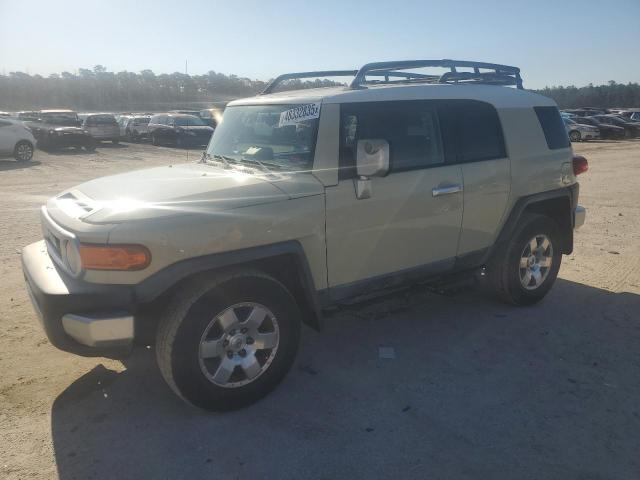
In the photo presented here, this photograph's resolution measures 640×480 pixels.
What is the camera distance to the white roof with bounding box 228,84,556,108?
3.73 metres

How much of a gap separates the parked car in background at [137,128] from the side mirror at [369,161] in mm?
26543

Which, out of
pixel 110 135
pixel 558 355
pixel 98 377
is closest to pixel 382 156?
pixel 558 355

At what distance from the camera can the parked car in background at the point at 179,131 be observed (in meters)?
25.1

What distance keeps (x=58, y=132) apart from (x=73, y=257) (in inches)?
870

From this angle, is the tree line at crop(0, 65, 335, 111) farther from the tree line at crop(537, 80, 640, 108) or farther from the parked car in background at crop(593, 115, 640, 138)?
the tree line at crop(537, 80, 640, 108)

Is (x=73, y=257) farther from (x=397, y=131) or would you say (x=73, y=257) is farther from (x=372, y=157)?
(x=397, y=131)

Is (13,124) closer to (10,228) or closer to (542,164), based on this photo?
(10,228)

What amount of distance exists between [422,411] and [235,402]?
3.78 ft

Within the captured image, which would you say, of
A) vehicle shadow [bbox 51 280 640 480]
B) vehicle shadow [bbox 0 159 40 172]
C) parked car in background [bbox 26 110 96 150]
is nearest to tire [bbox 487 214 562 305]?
vehicle shadow [bbox 51 280 640 480]

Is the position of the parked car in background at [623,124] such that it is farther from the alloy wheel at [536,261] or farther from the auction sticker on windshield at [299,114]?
the auction sticker on windshield at [299,114]

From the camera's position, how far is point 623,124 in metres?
31.9

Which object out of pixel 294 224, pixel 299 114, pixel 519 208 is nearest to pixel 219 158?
pixel 299 114

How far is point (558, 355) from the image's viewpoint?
13.0 feet

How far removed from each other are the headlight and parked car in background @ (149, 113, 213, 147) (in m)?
22.6
